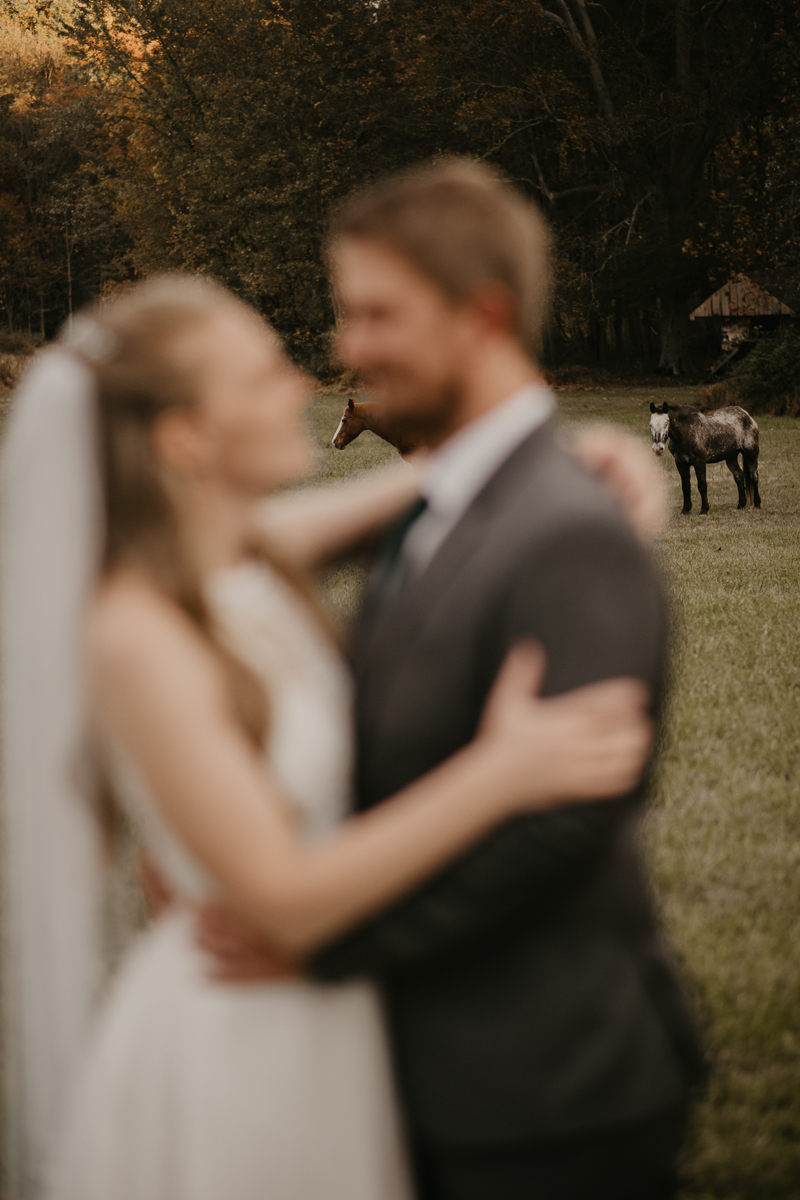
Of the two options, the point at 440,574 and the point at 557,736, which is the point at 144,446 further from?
the point at 557,736

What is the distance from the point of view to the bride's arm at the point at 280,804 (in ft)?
4.34

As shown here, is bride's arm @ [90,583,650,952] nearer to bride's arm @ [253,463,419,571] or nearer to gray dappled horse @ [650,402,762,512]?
bride's arm @ [253,463,419,571]

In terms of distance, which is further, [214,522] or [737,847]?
[737,847]

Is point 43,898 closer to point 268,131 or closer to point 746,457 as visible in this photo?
point 746,457

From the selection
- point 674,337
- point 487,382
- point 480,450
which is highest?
point 674,337

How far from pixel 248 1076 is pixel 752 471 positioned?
1390 centimetres

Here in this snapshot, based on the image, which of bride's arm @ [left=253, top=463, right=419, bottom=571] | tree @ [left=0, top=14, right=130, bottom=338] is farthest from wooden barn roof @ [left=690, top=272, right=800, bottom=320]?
bride's arm @ [left=253, top=463, right=419, bottom=571]

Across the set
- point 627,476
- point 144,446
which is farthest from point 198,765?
point 627,476

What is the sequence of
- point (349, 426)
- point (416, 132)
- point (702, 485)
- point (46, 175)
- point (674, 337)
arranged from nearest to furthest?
point (702, 485) < point (349, 426) < point (416, 132) < point (674, 337) < point (46, 175)

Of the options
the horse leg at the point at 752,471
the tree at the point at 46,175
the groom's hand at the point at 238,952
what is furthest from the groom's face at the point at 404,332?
the tree at the point at 46,175

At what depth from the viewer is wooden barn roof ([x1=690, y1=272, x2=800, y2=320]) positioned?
110 ft

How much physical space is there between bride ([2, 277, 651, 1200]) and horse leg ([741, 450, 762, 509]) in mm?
13257

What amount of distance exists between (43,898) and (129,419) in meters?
0.81

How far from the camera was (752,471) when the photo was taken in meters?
14.3
